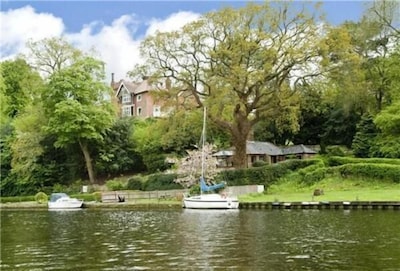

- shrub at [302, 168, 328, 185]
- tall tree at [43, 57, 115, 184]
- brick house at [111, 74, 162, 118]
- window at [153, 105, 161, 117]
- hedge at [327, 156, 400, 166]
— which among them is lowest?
shrub at [302, 168, 328, 185]

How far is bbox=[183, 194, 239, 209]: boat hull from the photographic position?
40000 mm

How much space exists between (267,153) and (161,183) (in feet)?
53.5

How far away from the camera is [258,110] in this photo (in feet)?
171

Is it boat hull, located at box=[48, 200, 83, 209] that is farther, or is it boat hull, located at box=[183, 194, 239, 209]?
boat hull, located at box=[48, 200, 83, 209]

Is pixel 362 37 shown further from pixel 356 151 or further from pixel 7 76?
pixel 7 76

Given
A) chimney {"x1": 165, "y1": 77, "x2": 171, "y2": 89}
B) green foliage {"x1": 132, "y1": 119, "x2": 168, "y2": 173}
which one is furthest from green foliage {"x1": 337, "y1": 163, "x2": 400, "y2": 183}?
green foliage {"x1": 132, "y1": 119, "x2": 168, "y2": 173}

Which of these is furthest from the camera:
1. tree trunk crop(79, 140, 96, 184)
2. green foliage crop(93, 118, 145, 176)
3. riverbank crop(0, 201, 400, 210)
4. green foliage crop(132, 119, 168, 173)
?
green foliage crop(93, 118, 145, 176)

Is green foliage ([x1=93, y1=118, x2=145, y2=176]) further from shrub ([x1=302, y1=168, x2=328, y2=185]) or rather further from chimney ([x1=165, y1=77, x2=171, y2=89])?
shrub ([x1=302, y1=168, x2=328, y2=185])

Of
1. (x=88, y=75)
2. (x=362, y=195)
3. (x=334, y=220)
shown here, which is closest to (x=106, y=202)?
(x=88, y=75)

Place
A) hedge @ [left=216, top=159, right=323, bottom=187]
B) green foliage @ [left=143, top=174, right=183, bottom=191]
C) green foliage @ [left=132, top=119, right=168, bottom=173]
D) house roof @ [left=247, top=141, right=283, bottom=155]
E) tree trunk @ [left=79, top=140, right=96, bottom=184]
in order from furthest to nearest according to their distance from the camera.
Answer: house roof @ [left=247, top=141, right=283, bottom=155], tree trunk @ [left=79, top=140, right=96, bottom=184], green foliage @ [left=132, top=119, right=168, bottom=173], green foliage @ [left=143, top=174, right=183, bottom=191], hedge @ [left=216, top=159, right=323, bottom=187]

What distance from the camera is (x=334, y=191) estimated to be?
43.8 metres

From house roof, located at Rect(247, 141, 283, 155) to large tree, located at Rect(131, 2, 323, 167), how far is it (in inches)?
453

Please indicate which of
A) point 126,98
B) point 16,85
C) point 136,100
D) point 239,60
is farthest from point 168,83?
point 126,98

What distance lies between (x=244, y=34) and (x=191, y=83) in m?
6.71
